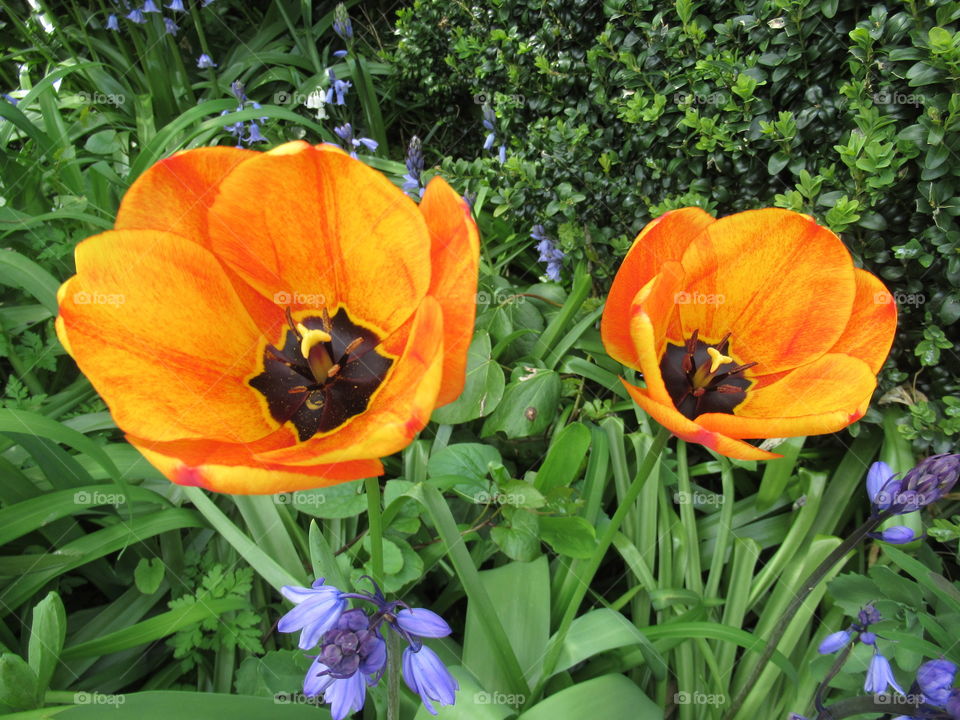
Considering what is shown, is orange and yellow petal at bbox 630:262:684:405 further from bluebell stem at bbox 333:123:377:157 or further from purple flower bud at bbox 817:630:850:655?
bluebell stem at bbox 333:123:377:157

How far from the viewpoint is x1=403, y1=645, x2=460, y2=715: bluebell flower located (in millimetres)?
1046

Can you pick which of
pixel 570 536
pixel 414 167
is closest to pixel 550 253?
pixel 414 167

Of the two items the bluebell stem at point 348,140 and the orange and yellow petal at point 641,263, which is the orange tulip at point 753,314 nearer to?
the orange and yellow petal at point 641,263

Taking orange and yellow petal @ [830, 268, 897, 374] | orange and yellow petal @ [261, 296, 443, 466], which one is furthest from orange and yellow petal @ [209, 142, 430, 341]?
orange and yellow petal @ [830, 268, 897, 374]

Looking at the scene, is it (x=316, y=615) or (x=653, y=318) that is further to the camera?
(x=653, y=318)

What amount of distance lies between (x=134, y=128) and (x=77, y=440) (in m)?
2.79

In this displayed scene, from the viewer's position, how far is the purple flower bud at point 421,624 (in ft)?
3.38

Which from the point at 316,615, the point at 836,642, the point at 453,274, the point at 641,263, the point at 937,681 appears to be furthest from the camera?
the point at 836,642

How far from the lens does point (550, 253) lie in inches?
109

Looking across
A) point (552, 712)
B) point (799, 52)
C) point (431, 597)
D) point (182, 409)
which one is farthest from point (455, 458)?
point (799, 52)

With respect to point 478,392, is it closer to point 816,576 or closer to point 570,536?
point 570,536

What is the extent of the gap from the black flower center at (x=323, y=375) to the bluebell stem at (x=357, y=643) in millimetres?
291

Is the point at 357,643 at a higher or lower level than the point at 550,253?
higher

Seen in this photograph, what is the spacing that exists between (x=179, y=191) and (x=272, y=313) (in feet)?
0.87
